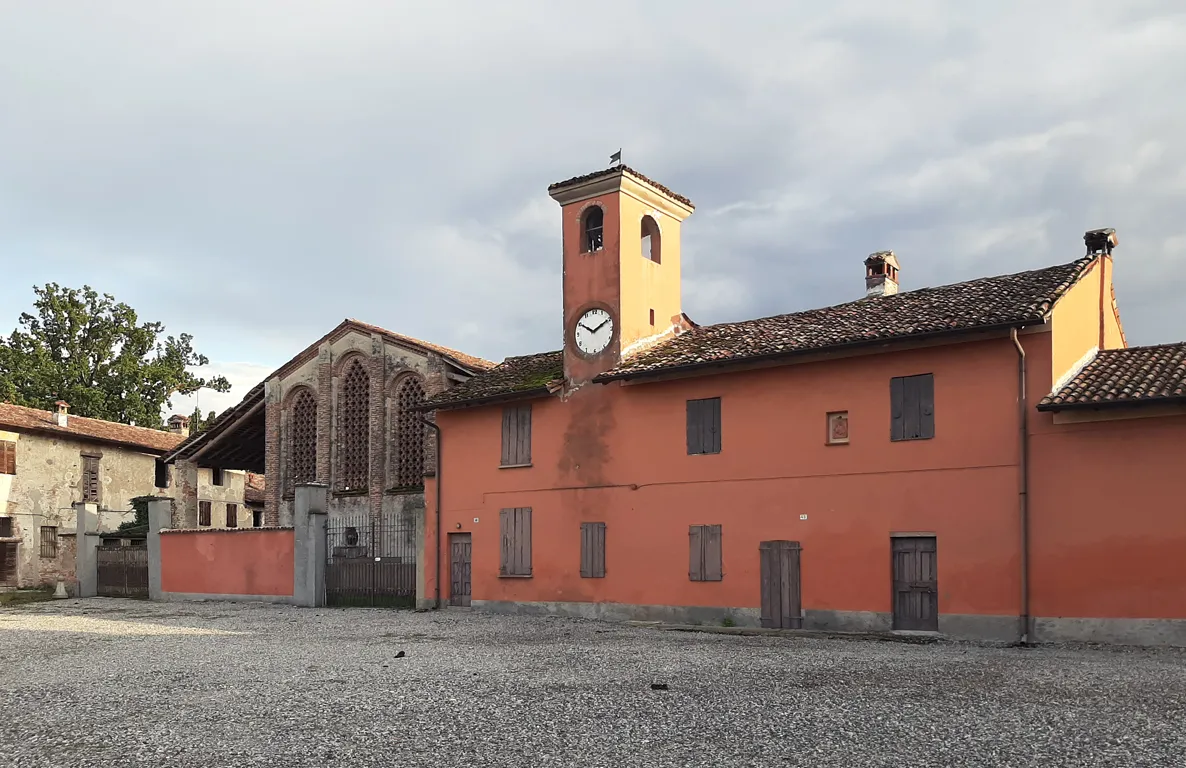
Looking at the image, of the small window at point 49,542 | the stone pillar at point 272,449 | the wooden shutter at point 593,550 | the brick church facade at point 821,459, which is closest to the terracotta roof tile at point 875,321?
the brick church facade at point 821,459

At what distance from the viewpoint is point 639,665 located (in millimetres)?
13609

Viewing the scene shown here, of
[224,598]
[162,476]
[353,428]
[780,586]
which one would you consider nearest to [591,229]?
[780,586]

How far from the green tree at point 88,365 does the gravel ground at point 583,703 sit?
32.0 meters

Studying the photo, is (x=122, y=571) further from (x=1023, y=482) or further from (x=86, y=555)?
(x=1023, y=482)

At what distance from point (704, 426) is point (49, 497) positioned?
1054 inches

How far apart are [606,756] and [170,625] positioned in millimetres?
15210

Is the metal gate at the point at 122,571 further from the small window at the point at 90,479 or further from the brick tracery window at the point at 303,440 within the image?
the small window at the point at 90,479

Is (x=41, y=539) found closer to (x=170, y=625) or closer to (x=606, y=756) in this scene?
(x=170, y=625)

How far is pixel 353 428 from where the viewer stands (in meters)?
31.4

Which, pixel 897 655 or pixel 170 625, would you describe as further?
pixel 170 625

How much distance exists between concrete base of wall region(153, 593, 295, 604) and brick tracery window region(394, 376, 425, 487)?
4.95 meters

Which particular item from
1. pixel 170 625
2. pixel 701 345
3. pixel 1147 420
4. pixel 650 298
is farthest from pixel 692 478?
pixel 170 625

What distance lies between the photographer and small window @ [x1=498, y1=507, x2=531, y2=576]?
23078 millimetres

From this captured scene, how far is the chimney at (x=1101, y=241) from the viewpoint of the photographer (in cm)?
2042
